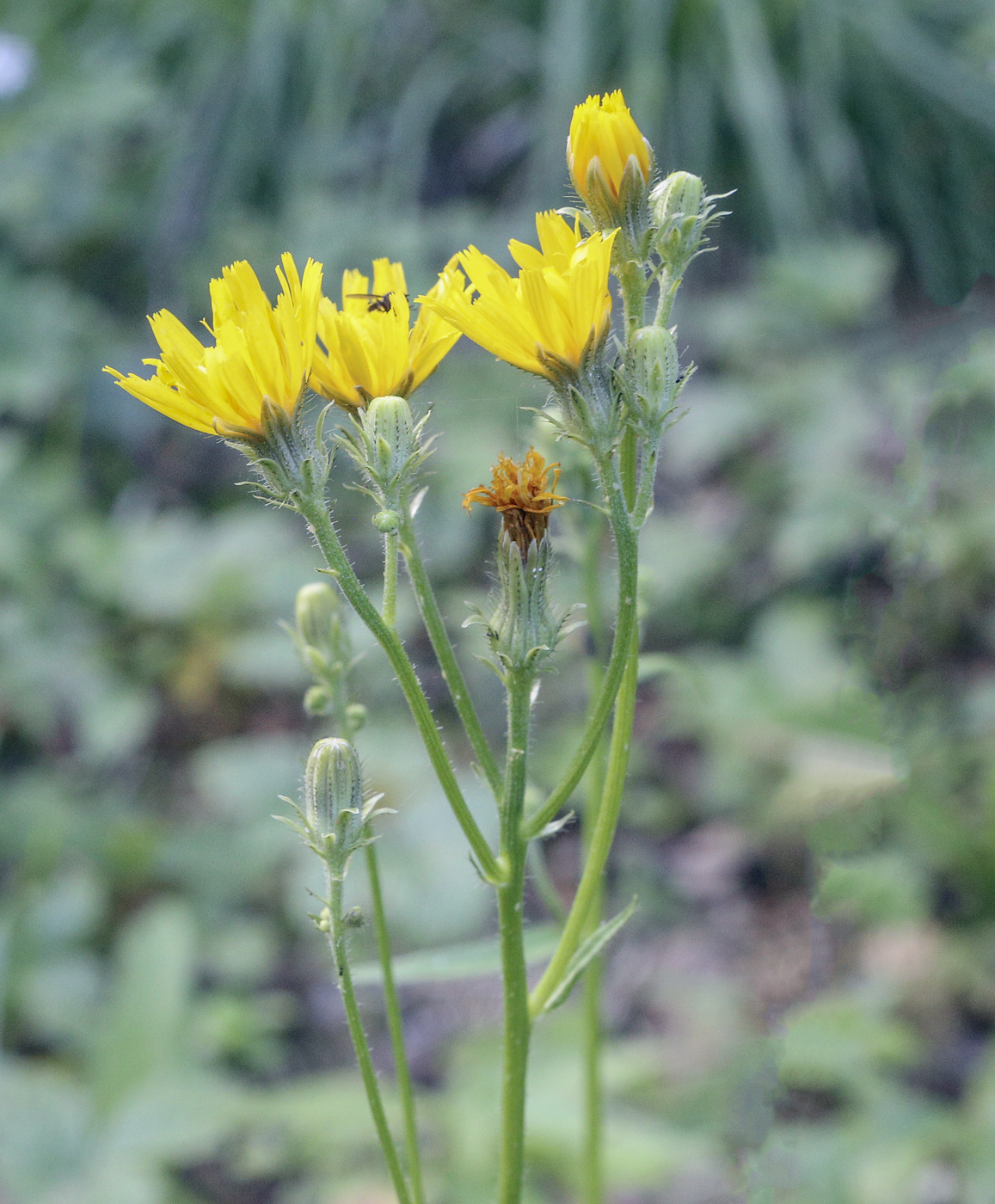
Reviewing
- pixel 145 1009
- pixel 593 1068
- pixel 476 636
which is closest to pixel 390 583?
pixel 593 1068

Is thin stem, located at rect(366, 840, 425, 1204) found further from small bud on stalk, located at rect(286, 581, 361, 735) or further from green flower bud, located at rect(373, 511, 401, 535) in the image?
green flower bud, located at rect(373, 511, 401, 535)

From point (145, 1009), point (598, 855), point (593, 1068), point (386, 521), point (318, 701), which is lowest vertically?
point (145, 1009)

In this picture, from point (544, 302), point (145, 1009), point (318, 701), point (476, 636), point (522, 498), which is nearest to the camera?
point (544, 302)

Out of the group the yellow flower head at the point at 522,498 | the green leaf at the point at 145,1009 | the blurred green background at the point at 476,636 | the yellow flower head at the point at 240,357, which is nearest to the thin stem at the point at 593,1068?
the blurred green background at the point at 476,636

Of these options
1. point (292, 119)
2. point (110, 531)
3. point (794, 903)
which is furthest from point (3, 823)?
point (292, 119)

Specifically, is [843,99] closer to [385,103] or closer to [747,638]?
[385,103]

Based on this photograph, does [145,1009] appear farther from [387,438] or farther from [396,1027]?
[387,438]

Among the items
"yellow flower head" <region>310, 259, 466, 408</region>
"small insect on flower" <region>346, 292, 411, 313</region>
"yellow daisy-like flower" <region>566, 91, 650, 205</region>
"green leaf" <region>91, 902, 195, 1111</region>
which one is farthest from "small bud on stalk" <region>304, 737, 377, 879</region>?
"green leaf" <region>91, 902, 195, 1111</region>

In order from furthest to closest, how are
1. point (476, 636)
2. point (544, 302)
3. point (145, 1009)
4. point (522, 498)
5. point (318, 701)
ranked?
point (476, 636) < point (145, 1009) < point (318, 701) < point (522, 498) < point (544, 302)
